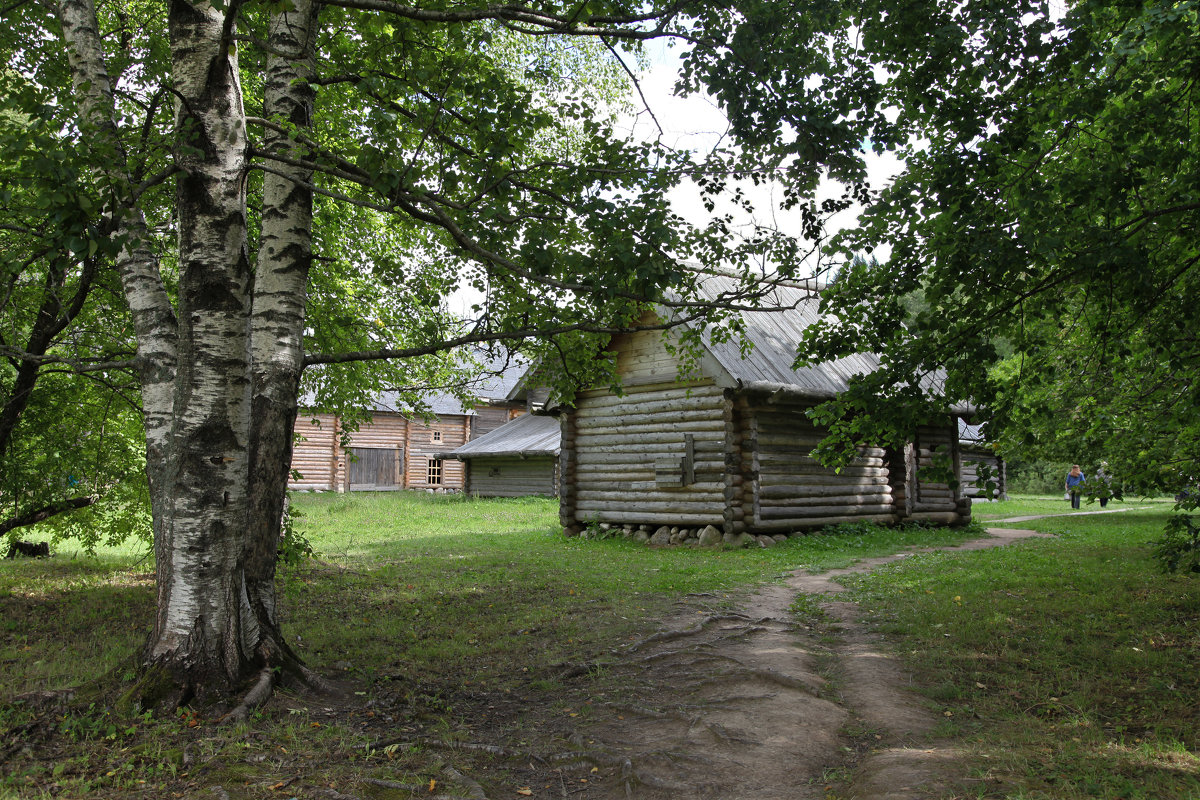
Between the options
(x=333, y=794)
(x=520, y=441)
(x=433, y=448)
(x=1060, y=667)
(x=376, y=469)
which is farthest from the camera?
(x=433, y=448)

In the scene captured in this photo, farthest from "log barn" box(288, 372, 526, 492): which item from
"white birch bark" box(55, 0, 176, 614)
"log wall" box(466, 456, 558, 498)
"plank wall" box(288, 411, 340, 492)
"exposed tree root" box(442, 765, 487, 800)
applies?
"exposed tree root" box(442, 765, 487, 800)

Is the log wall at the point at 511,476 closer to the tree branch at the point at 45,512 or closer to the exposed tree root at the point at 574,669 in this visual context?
the tree branch at the point at 45,512

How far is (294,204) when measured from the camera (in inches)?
233

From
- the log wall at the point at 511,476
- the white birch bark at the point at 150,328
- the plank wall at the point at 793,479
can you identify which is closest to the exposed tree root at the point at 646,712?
the white birch bark at the point at 150,328

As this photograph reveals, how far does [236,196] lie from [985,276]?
597cm

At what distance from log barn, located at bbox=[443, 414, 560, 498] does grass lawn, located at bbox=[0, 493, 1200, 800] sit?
15156mm

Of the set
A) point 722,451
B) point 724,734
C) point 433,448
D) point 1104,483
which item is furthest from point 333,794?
point 433,448

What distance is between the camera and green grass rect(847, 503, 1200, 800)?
13.7 ft

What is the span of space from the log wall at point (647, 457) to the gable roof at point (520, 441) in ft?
32.7

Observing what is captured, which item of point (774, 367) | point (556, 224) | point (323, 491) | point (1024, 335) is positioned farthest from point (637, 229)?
point (323, 491)

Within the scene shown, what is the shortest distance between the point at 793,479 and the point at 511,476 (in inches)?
682

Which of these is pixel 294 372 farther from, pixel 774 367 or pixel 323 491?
pixel 323 491

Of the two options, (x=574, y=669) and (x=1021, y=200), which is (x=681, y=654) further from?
(x=1021, y=200)

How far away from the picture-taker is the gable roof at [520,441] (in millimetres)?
28406
